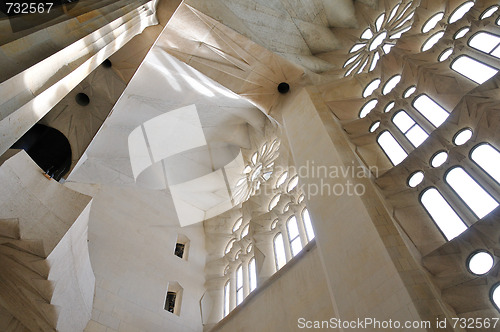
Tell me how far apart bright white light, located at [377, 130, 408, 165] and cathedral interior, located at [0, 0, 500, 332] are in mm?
29

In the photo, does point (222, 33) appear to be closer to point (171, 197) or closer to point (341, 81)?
point (341, 81)

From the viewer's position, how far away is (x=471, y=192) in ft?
17.2

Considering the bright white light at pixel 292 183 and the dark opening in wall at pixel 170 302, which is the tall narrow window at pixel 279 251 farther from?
the dark opening in wall at pixel 170 302

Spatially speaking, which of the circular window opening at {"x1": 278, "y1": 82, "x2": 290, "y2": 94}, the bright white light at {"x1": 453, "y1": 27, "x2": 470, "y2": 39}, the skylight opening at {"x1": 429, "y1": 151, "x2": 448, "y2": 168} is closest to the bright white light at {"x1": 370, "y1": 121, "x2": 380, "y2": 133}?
the skylight opening at {"x1": 429, "y1": 151, "x2": 448, "y2": 168}

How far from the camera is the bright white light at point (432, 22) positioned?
27.2 feet

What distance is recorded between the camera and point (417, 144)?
22.4 feet

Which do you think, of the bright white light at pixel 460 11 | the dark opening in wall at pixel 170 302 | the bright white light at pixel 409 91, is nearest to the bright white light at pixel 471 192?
the bright white light at pixel 409 91

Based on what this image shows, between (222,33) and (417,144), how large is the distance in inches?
244

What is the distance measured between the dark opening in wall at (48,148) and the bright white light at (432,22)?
968 cm

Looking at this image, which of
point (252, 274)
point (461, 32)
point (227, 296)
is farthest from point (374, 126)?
point (227, 296)

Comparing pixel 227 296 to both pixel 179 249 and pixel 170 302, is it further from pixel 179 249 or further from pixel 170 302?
pixel 179 249

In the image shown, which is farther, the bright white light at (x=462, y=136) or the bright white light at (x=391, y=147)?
the bright white light at (x=391, y=147)

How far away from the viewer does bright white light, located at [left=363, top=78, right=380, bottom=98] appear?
373 inches

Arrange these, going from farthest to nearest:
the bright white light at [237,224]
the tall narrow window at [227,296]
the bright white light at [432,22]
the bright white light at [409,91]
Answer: the bright white light at [237,224], the tall narrow window at [227,296], the bright white light at [432,22], the bright white light at [409,91]
